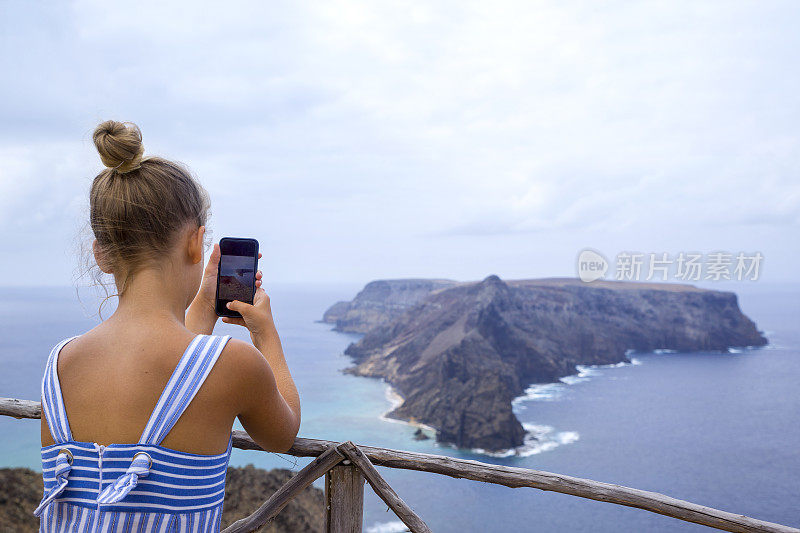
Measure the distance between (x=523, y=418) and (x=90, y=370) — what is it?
51368 millimetres

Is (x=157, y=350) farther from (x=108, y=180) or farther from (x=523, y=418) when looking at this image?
(x=523, y=418)

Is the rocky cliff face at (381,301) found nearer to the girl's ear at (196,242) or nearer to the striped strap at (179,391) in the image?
the girl's ear at (196,242)

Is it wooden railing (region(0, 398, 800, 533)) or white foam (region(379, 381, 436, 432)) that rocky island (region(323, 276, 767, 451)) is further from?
wooden railing (region(0, 398, 800, 533))

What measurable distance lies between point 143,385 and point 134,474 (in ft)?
0.49

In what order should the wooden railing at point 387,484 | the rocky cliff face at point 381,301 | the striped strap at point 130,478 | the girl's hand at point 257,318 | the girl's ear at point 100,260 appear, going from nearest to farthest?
1. the striped strap at point 130,478
2. the girl's ear at point 100,260
3. the girl's hand at point 257,318
4. the wooden railing at point 387,484
5. the rocky cliff face at point 381,301

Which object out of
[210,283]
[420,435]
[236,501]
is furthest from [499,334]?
[210,283]

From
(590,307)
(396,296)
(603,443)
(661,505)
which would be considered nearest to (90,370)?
(661,505)

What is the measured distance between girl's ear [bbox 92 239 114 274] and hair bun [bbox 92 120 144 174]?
0.53 feet

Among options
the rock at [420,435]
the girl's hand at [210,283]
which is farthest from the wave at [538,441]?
the girl's hand at [210,283]

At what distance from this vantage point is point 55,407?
100 centimetres

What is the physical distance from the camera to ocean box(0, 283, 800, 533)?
40.9m

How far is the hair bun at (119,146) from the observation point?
1020 mm

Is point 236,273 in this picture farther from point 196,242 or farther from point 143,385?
point 143,385

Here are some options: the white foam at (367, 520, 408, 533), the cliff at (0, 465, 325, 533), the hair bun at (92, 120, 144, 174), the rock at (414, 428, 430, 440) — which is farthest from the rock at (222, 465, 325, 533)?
the rock at (414, 428, 430, 440)
